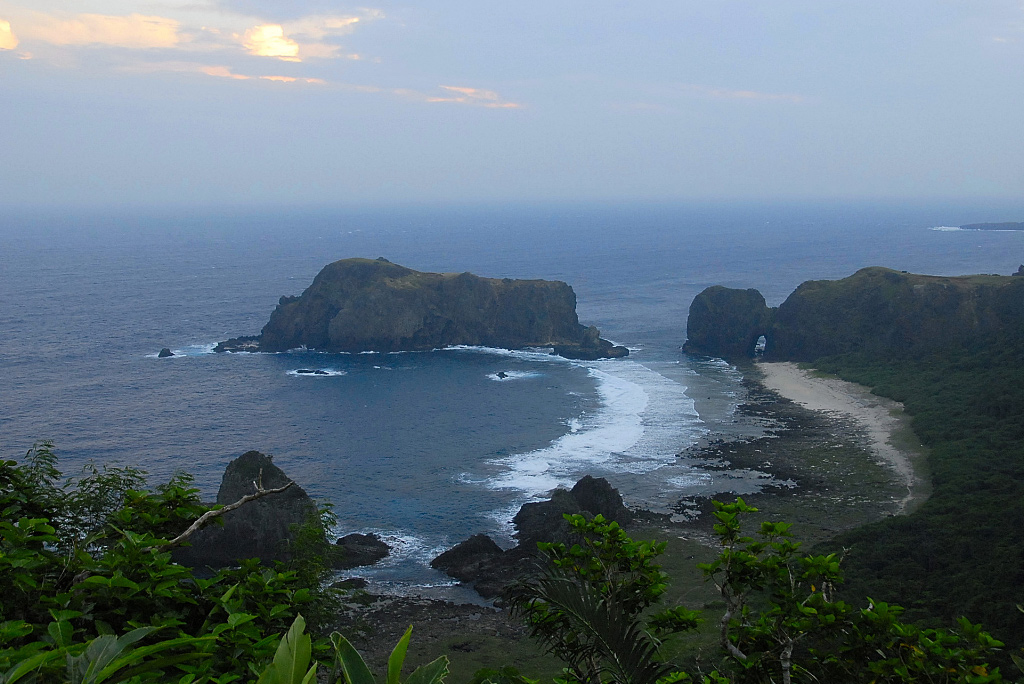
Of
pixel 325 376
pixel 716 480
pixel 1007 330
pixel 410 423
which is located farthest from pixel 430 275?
pixel 1007 330

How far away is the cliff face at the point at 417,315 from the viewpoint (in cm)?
10525

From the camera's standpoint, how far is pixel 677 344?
110500mm

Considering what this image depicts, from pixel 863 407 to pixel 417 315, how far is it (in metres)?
56.9

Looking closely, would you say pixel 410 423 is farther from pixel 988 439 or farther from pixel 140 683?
pixel 140 683

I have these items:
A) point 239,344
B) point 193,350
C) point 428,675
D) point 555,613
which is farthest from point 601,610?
point 239,344

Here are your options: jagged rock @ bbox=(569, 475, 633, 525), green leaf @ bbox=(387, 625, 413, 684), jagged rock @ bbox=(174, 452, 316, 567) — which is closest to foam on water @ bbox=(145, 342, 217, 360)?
jagged rock @ bbox=(174, 452, 316, 567)

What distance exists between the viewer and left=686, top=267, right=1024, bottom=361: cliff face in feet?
302

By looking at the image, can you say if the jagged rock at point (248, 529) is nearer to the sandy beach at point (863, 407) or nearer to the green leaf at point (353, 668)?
the sandy beach at point (863, 407)

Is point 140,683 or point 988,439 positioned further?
point 988,439

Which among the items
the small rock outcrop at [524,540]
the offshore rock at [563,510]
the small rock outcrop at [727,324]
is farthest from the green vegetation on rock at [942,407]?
the small rock outcrop at [524,540]

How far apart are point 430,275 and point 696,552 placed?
245 ft

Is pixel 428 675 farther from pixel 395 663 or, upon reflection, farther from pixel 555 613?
pixel 555 613

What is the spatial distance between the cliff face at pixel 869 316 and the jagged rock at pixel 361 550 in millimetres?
66658

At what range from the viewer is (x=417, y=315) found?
107 metres
